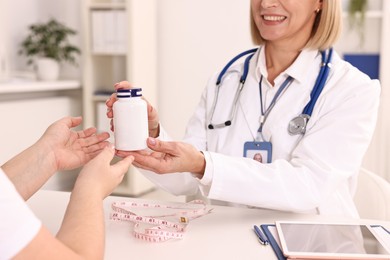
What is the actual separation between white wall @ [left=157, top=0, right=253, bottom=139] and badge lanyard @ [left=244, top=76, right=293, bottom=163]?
208 centimetres

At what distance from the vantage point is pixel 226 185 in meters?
1.31

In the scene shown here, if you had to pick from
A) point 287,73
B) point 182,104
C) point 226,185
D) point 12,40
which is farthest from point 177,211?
point 12,40

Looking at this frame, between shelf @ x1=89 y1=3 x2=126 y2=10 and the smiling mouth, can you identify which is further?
shelf @ x1=89 y1=3 x2=126 y2=10

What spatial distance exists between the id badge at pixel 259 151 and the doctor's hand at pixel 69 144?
45 centimetres

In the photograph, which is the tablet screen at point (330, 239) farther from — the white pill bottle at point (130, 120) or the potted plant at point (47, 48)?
the potted plant at point (47, 48)

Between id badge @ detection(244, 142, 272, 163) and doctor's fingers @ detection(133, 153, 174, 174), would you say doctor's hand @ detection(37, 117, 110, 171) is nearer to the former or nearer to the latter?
doctor's fingers @ detection(133, 153, 174, 174)

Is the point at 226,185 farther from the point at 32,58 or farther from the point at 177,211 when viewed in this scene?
the point at 32,58

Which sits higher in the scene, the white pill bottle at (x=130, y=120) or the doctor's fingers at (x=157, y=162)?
the white pill bottle at (x=130, y=120)

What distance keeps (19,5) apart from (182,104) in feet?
4.64

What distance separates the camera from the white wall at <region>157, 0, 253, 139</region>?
3.68m

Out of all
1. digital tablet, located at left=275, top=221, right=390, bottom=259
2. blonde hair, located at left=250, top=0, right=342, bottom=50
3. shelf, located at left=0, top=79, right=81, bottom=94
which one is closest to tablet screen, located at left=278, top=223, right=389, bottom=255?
digital tablet, located at left=275, top=221, right=390, bottom=259

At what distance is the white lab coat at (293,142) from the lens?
1.32 m

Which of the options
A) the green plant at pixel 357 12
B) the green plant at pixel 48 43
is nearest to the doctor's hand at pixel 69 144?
the green plant at pixel 357 12

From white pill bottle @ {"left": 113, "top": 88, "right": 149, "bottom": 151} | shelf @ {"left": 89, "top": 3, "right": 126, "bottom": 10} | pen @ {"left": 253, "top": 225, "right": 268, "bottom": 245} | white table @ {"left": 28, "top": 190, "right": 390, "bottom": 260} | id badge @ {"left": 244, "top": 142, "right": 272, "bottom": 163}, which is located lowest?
white table @ {"left": 28, "top": 190, "right": 390, "bottom": 260}
